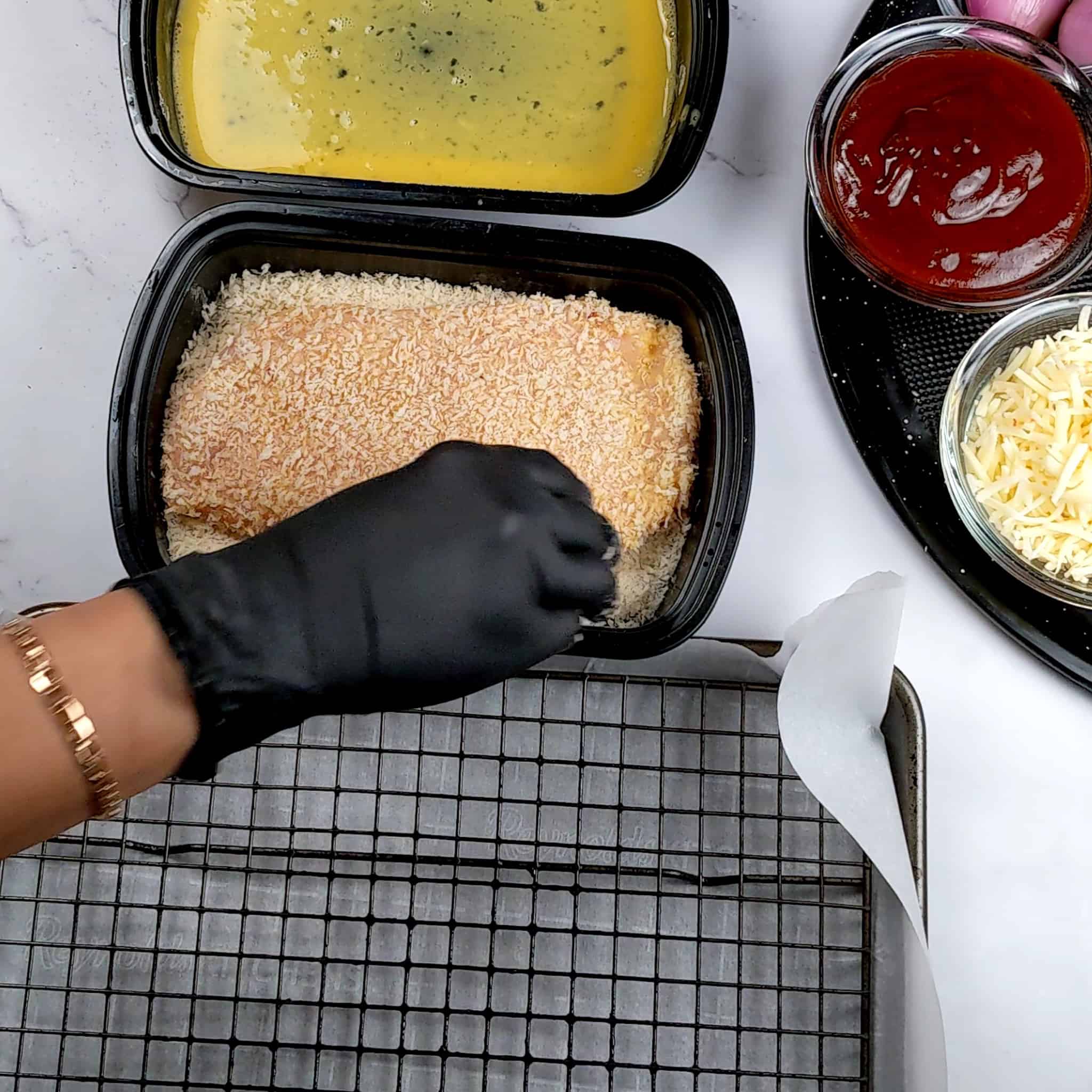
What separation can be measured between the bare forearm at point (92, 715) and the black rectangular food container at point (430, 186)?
0.35m

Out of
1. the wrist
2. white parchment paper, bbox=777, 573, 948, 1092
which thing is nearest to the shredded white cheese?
white parchment paper, bbox=777, 573, 948, 1092

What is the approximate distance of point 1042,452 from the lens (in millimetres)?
734

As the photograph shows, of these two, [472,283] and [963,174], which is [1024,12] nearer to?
[963,174]

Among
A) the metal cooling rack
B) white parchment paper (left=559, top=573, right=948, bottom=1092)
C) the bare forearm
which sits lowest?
the metal cooling rack

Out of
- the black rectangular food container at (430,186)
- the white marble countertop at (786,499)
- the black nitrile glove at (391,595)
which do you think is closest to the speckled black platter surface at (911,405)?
the white marble countertop at (786,499)

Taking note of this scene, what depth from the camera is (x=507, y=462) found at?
0.63 meters

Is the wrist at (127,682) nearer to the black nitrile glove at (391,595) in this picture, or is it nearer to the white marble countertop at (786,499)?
the black nitrile glove at (391,595)

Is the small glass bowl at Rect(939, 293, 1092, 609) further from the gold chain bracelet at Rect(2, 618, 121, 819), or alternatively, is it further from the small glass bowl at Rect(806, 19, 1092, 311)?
the gold chain bracelet at Rect(2, 618, 121, 819)

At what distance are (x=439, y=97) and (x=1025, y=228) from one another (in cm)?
43

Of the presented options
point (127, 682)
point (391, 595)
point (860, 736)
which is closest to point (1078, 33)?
point (860, 736)

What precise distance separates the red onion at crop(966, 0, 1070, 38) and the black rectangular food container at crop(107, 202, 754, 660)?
274 mm

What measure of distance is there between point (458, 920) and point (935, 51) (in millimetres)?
690

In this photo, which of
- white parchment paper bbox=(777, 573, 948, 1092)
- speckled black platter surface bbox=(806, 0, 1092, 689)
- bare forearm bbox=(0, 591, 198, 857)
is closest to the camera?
bare forearm bbox=(0, 591, 198, 857)

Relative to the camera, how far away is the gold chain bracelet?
0.46m
